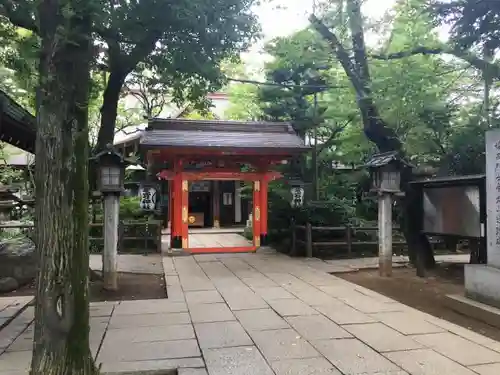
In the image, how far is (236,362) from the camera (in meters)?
4.09

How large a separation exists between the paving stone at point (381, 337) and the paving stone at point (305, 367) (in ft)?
2.39

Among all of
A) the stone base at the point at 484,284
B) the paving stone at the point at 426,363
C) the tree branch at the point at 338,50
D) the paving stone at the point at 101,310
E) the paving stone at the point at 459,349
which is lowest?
the paving stone at the point at 101,310

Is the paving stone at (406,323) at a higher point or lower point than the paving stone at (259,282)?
higher

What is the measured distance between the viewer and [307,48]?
10078mm

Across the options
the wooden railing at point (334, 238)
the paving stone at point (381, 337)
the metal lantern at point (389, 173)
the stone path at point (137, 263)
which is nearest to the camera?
the paving stone at point (381, 337)

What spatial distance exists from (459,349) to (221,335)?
2546 mm

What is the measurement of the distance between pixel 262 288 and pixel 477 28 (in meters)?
5.37

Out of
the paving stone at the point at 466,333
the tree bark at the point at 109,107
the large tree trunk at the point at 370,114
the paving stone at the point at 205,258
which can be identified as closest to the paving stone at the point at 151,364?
the paving stone at the point at 466,333

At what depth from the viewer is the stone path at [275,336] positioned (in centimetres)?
401

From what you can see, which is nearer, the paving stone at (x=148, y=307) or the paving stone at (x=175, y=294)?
the paving stone at (x=148, y=307)

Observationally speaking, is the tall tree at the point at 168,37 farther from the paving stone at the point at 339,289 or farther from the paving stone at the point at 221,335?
the paving stone at the point at 339,289

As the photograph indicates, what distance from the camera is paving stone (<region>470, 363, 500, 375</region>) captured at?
3.82 meters

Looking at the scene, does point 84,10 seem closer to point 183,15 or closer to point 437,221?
point 183,15

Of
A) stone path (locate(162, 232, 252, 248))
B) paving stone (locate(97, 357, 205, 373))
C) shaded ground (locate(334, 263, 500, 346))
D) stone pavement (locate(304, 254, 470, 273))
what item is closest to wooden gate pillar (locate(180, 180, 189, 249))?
stone path (locate(162, 232, 252, 248))
